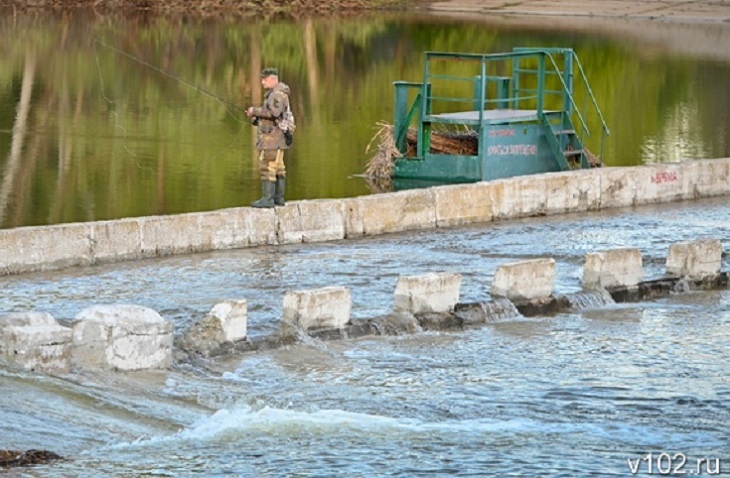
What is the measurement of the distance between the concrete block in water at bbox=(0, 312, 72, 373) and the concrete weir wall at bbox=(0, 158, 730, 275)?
4207 mm

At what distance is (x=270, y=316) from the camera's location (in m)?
16.5

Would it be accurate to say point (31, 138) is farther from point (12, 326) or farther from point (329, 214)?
point (12, 326)

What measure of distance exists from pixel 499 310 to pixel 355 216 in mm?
4408

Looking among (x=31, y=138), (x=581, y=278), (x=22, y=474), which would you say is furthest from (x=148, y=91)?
(x=22, y=474)

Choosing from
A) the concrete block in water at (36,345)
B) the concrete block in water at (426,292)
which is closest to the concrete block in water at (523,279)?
the concrete block in water at (426,292)

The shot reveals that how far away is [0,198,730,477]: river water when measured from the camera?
12.4 m

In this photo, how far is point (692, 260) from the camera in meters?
18.6

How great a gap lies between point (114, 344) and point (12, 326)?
2.54ft

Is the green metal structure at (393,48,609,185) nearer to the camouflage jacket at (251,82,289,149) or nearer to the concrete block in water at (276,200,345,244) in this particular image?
the concrete block in water at (276,200,345,244)

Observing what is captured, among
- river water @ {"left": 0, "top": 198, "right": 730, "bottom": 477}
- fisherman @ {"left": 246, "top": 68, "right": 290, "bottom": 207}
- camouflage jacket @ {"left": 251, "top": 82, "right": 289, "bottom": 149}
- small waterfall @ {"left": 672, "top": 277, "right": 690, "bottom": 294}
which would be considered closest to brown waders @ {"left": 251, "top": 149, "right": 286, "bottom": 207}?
fisherman @ {"left": 246, "top": 68, "right": 290, "bottom": 207}

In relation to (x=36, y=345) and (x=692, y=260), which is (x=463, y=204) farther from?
(x=36, y=345)

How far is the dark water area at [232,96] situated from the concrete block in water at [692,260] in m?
7.64

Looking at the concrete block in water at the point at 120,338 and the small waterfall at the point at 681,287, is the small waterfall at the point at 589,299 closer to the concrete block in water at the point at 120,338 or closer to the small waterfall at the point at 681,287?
the small waterfall at the point at 681,287

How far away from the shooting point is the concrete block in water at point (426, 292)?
1625 cm
